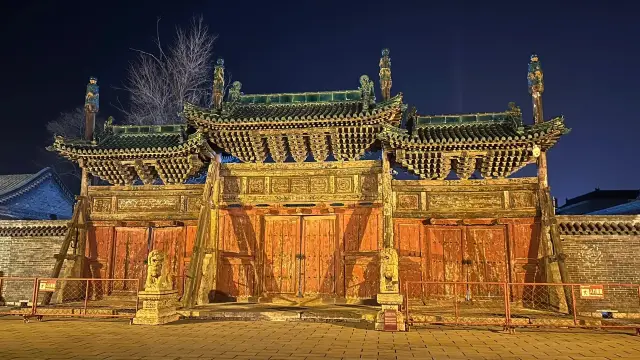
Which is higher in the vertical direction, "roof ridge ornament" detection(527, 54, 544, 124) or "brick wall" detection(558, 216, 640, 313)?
"roof ridge ornament" detection(527, 54, 544, 124)

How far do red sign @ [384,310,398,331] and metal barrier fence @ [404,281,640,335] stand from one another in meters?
0.39

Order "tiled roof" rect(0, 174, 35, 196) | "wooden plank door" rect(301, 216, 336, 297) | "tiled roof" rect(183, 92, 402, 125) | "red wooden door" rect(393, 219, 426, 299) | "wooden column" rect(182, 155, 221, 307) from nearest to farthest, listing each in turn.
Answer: "wooden column" rect(182, 155, 221, 307)
"tiled roof" rect(183, 92, 402, 125)
"red wooden door" rect(393, 219, 426, 299)
"wooden plank door" rect(301, 216, 336, 297)
"tiled roof" rect(0, 174, 35, 196)

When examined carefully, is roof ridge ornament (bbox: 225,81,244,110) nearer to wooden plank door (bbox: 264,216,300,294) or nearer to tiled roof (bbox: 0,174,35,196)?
wooden plank door (bbox: 264,216,300,294)

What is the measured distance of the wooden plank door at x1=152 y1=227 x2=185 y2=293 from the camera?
15.2 meters

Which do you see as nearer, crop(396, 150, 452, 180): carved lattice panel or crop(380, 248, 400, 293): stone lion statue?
crop(380, 248, 400, 293): stone lion statue

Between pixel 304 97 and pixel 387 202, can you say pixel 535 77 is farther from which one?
pixel 304 97

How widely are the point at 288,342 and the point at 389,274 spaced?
10.8 feet

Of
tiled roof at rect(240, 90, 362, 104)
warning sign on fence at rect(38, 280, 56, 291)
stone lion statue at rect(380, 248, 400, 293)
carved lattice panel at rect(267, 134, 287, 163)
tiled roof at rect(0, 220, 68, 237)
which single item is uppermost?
tiled roof at rect(240, 90, 362, 104)

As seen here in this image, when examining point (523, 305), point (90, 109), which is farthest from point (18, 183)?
point (523, 305)

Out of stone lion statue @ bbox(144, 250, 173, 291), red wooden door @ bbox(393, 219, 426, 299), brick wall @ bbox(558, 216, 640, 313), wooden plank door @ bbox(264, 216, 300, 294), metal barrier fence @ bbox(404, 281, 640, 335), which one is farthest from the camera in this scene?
wooden plank door @ bbox(264, 216, 300, 294)

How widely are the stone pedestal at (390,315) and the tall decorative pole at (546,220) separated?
204 inches

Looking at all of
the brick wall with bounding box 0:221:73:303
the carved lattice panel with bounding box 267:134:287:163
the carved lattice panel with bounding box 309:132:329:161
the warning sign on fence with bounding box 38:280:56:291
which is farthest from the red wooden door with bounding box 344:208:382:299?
the brick wall with bounding box 0:221:73:303

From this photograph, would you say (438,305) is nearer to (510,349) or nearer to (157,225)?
(510,349)

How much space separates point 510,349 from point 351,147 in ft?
27.4
